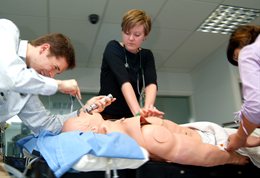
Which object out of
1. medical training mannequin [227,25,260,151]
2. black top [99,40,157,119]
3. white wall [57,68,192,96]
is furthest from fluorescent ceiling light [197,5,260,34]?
medical training mannequin [227,25,260,151]

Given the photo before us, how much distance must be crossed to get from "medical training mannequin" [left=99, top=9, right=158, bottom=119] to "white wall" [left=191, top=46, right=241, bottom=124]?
2.25m

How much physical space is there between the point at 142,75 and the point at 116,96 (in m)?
0.21

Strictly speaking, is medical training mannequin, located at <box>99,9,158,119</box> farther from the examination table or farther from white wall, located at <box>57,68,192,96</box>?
white wall, located at <box>57,68,192,96</box>

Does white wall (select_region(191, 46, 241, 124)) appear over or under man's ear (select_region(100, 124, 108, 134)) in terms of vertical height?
under

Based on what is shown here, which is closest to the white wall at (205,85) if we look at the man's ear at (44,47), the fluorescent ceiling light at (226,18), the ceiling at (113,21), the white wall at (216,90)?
the white wall at (216,90)

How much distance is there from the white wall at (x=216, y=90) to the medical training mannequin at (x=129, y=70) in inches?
88.4

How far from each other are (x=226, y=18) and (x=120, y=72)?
85.4 inches

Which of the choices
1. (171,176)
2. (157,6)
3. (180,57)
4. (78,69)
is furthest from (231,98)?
(171,176)

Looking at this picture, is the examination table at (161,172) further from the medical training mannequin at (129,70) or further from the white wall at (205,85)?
the white wall at (205,85)

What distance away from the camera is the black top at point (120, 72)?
161 centimetres

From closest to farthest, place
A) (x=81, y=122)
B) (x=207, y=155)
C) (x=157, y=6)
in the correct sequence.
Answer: (x=207, y=155) → (x=81, y=122) → (x=157, y=6)

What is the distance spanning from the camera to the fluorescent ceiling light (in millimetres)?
3082

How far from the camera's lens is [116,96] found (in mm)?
1669

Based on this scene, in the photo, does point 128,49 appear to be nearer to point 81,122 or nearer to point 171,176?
point 81,122
